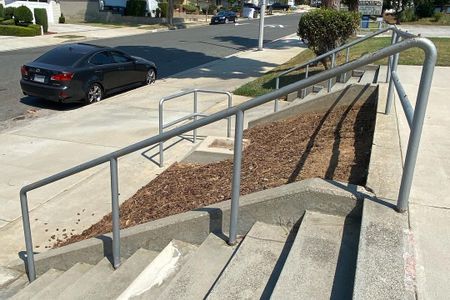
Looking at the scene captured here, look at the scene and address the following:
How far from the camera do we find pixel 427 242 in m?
2.73

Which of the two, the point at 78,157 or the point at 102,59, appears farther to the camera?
the point at 102,59

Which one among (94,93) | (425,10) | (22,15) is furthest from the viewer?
(425,10)

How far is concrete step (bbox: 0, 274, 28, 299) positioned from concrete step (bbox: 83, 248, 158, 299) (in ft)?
3.82

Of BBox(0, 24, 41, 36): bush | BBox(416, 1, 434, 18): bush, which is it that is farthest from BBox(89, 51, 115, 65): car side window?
BBox(416, 1, 434, 18): bush

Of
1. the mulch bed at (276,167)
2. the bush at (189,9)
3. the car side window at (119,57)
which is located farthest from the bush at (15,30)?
the bush at (189,9)

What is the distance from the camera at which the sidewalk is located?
217 inches

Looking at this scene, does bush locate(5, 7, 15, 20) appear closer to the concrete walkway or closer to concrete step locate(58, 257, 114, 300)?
the concrete walkway

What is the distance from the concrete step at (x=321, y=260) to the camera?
2.52 metres

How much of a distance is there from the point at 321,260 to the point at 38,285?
106 inches

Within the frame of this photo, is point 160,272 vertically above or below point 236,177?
below

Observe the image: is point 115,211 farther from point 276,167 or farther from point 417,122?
point 417,122

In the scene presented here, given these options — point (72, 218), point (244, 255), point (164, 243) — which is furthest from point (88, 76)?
point (244, 255)

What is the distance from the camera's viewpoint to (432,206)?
3168 mm

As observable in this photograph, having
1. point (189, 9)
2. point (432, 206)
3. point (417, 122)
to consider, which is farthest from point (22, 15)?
point (417, 122)
